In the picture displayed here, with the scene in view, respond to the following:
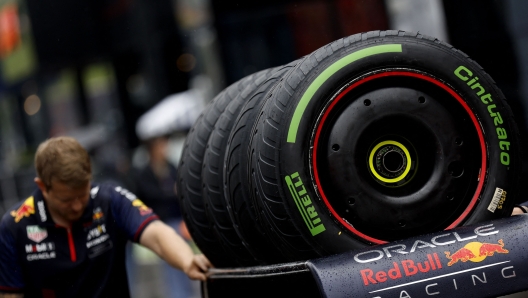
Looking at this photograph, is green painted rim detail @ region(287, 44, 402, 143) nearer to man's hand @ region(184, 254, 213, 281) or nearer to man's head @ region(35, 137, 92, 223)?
man's hand @ region(184, 254, 213, 281)

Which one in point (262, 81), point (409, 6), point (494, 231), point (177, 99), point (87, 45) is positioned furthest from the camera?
point (87, 45)

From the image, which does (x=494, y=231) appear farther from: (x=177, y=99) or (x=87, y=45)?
(x=87, y=45)

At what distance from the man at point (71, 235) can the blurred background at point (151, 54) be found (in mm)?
3118

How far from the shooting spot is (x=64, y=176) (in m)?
4.19

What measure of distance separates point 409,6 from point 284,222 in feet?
15.6

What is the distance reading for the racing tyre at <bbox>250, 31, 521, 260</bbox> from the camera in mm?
2916

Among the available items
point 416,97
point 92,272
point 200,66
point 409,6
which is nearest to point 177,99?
point 200,66

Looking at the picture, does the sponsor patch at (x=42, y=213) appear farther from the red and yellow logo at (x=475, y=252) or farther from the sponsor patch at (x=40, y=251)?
the red and yellow logo at (x=475, y=252)

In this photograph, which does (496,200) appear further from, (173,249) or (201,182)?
(173,249)

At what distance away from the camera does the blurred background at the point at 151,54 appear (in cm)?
633

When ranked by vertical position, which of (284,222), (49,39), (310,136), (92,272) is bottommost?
(92,272)

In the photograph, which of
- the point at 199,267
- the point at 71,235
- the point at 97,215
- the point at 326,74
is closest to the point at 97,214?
the point at 97,215

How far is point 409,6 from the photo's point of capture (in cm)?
725

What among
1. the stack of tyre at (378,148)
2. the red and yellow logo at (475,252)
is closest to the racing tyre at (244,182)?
the stack of tyre at (378,148)
